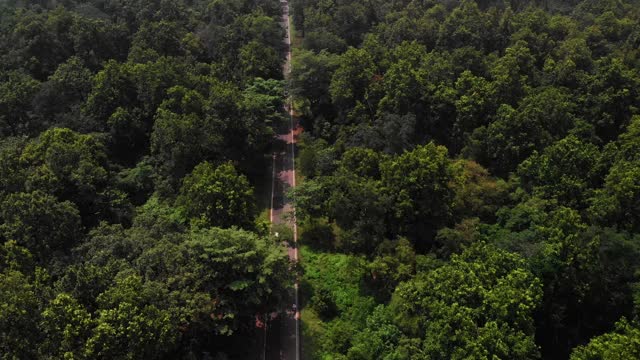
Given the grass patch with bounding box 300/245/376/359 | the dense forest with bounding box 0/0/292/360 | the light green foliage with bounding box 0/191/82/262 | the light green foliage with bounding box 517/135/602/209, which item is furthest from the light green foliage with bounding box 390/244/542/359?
the light green foliage with bounding box 0/191/82/262

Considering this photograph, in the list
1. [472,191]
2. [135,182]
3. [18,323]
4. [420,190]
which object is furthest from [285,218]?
[18,323]

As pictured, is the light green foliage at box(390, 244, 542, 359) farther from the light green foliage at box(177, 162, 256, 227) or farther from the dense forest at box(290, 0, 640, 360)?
the light green foliage at box(177, 162, 256, 227)

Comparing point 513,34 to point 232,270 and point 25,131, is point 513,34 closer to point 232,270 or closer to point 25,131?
point 232,270

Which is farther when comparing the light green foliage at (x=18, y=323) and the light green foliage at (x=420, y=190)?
the light green foliage at (x=420, y=190)

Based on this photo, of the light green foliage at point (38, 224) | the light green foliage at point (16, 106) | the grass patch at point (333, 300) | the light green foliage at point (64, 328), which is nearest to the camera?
the light green foliage at point (64, 328)

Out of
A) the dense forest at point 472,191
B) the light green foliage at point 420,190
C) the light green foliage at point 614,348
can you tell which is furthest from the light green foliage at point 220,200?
the light green foliage at point 614,348

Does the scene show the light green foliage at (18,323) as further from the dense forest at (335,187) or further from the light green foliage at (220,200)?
the light green foliage at (220,200)
